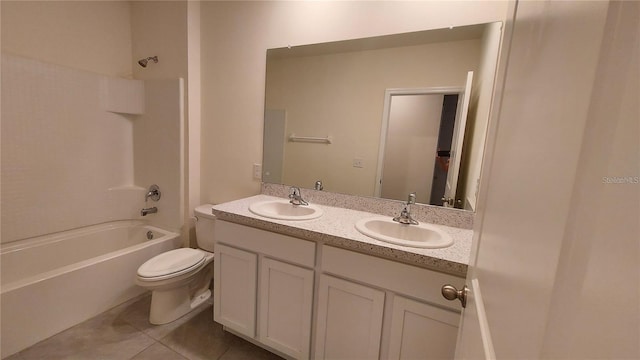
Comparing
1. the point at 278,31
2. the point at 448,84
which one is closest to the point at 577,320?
the point at 448,84

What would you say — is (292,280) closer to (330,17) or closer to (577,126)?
(577,126)

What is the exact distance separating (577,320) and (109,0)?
3.27 metres

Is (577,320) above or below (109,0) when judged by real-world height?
below

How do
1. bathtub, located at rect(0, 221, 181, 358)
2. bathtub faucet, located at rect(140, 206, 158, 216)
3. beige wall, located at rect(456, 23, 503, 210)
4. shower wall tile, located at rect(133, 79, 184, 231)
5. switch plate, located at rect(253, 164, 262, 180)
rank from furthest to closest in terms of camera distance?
bathtub faucet, located at rect(140, 206, 158, 216) < shower wall tile, located at rect(133, 79, 184, 231) < switch plate, located at rect(253, 164, 262, 180) < bathtub, located at rect(0, 221, 181, 358) < beige wall, located at rect(456, 23, 503, 210)

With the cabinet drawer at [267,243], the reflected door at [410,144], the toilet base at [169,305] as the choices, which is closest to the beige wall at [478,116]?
the reflected door at [410,144]

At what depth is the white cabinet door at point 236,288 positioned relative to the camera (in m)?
1.49

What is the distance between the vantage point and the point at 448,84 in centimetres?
142

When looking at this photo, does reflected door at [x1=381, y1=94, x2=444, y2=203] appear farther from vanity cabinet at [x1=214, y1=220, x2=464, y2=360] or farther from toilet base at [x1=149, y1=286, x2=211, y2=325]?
toilet base at [x1=149, y1=286, x2=211, y2=325]

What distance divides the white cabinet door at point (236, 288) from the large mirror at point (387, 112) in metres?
0.64

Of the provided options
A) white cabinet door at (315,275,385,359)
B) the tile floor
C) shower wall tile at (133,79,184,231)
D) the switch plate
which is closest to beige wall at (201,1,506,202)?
the switch plate

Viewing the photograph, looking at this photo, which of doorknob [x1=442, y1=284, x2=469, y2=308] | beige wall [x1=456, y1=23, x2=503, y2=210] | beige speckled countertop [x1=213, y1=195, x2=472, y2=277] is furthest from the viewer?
beige wall [x1=456, y1=23, x2=503, y2=210]

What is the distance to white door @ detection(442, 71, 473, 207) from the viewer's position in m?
1.39

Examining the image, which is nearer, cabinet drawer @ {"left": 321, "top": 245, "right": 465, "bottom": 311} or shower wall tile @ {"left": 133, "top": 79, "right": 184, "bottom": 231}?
cabinet drawer @ {"left": 321, "top": 245, "right": 465, "bottom": 311}

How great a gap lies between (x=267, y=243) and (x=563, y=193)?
1.29 m
